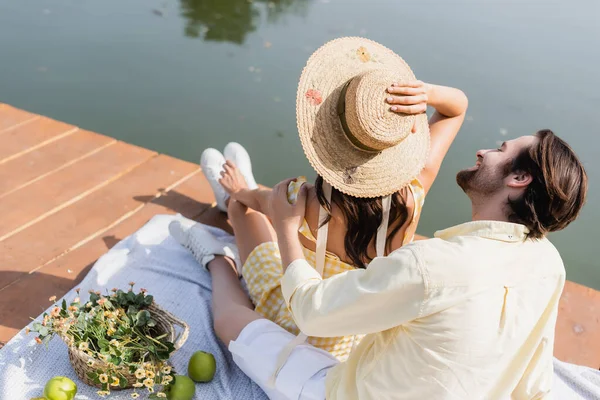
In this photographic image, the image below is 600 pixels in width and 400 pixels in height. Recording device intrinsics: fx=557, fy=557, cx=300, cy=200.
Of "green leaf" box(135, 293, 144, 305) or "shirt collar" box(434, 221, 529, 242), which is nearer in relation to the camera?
"shirt collar" box(434, 221, 529, 242)

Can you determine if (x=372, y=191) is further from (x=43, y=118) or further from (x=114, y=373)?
(x=43, y=118)

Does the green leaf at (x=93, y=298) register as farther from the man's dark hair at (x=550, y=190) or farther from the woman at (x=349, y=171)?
the man's dark hair at (x=550, y=190)

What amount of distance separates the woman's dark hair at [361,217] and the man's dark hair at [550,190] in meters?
0.40

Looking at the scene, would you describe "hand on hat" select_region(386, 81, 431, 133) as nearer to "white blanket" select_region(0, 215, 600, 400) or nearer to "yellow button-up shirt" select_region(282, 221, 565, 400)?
"yellow button-up shirt" select_region(282, 221, 565, 400)

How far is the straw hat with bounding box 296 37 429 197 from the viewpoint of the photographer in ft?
4.54

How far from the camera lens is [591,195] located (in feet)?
12.0

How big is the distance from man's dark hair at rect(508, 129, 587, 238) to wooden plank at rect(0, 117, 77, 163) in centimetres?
241

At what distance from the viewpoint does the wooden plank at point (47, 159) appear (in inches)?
101

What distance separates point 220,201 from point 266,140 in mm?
1300

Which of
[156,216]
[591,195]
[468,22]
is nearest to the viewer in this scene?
[156,216]

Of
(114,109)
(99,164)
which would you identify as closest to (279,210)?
(99,164)

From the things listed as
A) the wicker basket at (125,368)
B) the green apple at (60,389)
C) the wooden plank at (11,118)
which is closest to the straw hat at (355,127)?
the wicker basket at (125,368)

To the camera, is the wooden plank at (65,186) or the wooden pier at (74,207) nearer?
the wooden pier at (74,207)

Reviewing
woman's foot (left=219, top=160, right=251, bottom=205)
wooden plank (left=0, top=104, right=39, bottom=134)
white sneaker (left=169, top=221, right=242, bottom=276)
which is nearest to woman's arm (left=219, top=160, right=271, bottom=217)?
woman's foot (left=219, top=160, right=251, bottom=205)
